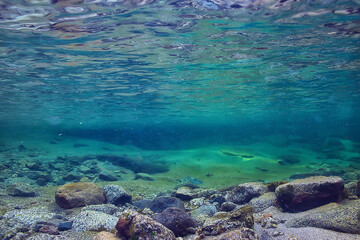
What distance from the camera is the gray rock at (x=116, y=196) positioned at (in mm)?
9922

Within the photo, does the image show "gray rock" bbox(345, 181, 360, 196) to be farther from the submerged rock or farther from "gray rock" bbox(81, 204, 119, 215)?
"gray rock" bbox(81, 204, 119, 215)

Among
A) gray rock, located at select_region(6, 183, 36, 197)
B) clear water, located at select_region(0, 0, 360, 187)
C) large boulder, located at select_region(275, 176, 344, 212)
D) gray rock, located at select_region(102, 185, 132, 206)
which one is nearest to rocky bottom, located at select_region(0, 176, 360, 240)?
large boulder, located at select_region(275, 176, 344, 212)

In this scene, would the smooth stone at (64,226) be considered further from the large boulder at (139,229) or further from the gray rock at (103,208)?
the large boulder at (139,229)

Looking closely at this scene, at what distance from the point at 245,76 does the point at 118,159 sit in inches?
675

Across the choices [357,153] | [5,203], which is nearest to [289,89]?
[357,153]

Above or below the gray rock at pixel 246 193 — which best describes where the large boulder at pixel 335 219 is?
above

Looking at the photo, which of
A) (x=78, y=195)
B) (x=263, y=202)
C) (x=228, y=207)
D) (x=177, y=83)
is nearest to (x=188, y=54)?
(x=177, y=83)

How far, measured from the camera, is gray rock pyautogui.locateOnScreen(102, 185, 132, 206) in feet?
32.6

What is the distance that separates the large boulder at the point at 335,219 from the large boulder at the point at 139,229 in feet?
11.1

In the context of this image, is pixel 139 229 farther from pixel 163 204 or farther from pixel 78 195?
pixel 78 195

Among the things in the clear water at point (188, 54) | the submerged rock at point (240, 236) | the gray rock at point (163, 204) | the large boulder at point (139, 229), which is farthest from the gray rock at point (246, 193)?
the clear water at point (188, 54)

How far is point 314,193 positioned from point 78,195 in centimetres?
853

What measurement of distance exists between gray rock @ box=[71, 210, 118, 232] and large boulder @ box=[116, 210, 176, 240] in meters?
1.76

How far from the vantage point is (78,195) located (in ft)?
29.5
